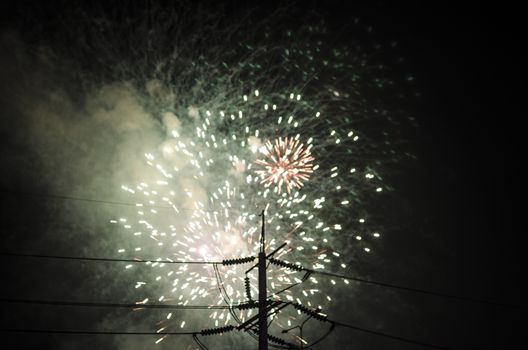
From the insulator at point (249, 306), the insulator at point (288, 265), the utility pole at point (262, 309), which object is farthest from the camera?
the insulator at point (288, 265)

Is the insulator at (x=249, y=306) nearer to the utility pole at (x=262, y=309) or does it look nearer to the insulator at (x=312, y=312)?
the utility pole at (x=262, y=309)

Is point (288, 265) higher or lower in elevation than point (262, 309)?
higher

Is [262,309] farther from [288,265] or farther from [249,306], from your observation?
[288,265]

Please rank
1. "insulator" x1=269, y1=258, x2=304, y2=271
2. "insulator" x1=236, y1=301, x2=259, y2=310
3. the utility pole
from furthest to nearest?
"insulator" x1=269, y1=258, x2=304, y2=271, "insulator" x1=236, y1=301, x2=259, y2=310, the utility pole

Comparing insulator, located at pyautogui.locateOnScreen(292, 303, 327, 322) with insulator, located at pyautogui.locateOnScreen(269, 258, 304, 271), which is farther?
insulator, located at pyautogui.locateOnScreen(269, 258, 304, 271)

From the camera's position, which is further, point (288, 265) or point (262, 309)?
point (288, 265)

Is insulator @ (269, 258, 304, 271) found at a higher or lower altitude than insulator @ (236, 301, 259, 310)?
higher

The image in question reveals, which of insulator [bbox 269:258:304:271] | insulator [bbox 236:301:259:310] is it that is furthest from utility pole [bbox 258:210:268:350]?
insulator [bbox 269:258:304:271]

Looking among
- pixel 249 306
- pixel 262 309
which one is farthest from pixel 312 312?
pixel 249 306

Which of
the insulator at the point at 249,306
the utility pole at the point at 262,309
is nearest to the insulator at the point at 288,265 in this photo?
the utility pole at the point at 262,309

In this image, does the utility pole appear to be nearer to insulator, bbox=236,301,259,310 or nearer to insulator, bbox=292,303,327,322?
insulator, bbox=236,301,259,310

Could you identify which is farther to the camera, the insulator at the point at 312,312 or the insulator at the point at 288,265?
the insulator at the point at 288,265
